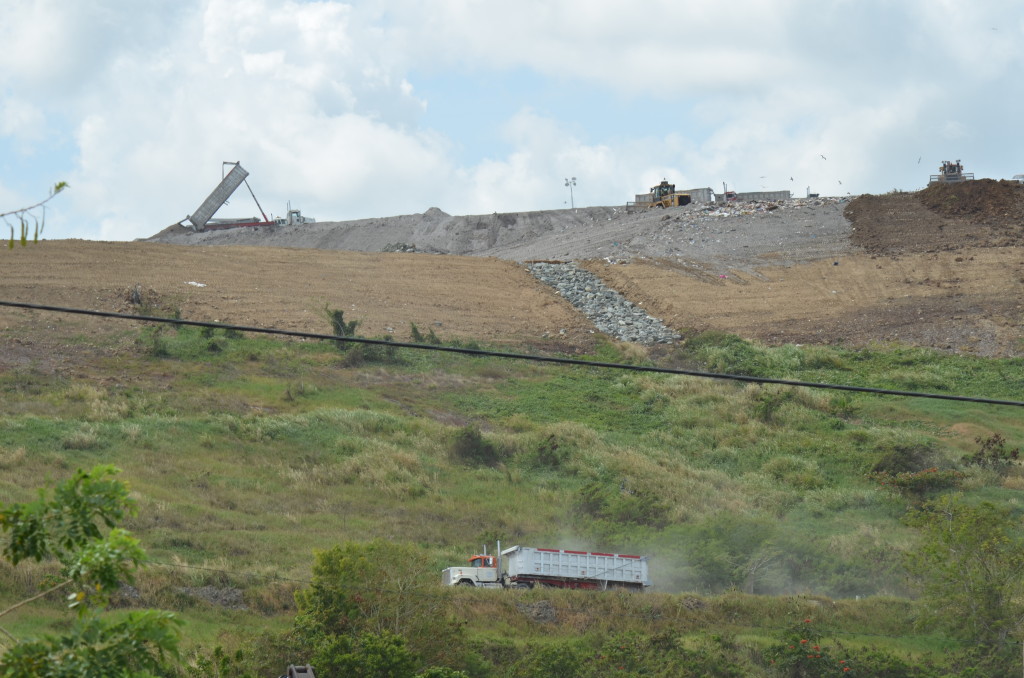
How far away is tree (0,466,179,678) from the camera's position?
6.61m

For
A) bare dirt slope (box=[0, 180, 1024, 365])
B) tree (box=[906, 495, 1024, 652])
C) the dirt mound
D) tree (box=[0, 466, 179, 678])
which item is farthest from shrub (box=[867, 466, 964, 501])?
the dirt mound

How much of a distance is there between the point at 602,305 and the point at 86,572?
52752 millimetres

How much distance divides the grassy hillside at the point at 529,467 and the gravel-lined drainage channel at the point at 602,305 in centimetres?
296

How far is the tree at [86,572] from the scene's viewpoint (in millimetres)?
6609

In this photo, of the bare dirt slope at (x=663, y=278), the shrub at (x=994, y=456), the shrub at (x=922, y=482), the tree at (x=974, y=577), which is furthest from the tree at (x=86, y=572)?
the bare dirt slope at (x=663, y=278)

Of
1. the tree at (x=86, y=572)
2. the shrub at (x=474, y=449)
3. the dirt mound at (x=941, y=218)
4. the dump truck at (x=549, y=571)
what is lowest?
the dump truck at (x=549, y=571)

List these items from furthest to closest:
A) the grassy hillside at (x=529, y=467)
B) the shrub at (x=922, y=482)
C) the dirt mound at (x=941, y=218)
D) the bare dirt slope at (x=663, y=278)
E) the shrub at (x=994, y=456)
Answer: the dirt mound at (x=941, y=218) → the bare dirt slope at (x=663, y=278) → the shrub at (x=994, y=456) → the shrub at (x=922, y=482) → the grassy hillside at (x=529, y=467)

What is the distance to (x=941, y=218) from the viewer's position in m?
70.1

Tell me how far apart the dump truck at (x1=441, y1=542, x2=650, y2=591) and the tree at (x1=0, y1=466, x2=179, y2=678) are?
60.8 ft

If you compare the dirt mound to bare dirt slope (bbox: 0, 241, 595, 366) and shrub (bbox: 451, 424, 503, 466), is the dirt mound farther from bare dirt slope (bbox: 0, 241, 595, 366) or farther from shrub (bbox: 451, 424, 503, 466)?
shrub (bbox: 451, 424, 503, 466)

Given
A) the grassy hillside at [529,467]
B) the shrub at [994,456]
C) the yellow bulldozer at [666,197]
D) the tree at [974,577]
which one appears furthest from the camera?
the yellow bulldozer at [666,197]

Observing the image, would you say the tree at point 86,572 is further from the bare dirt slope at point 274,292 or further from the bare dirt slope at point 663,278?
the bare dirt slope at point 274,292

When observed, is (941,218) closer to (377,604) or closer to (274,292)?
(274,292)

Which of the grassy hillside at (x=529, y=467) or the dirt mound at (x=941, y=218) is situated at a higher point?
the dirt mound at (x=941, y=218)
